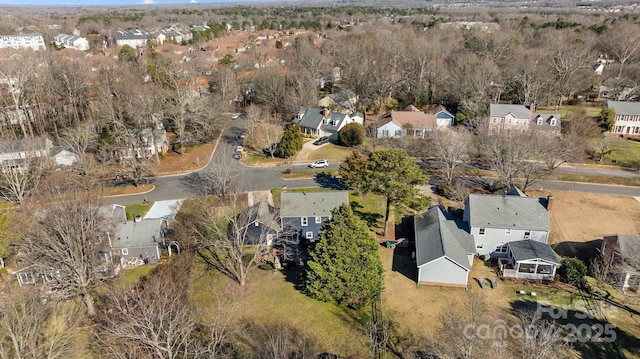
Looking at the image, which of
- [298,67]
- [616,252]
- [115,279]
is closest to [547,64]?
[298,67]

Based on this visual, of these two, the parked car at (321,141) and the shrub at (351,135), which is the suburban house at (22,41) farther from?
the shrub at (351,135)

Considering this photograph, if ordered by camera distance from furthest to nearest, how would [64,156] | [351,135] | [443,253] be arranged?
1. [351,135]
2. [64,156]
3. [443,253]

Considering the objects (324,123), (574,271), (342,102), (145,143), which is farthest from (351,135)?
(574,271)

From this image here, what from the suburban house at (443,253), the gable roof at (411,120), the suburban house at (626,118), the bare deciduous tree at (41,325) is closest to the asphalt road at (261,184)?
the gable roof at (411,120)

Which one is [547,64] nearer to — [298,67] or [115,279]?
[298,67]

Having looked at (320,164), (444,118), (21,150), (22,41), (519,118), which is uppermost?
(22,41)

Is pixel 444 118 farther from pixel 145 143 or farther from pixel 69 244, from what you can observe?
pixel 69 244
